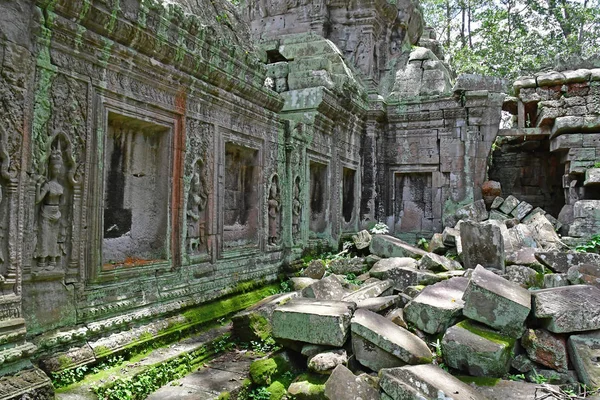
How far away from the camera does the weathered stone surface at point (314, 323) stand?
394 cm

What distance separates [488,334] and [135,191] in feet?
12.2

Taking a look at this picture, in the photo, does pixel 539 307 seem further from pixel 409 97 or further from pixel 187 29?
pixel 409 97

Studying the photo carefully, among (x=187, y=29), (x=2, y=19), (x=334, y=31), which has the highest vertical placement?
(x=334, y=31)

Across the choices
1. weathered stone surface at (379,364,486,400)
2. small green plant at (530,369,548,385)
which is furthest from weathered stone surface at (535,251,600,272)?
weathered stone surface at (379,364,486,400)

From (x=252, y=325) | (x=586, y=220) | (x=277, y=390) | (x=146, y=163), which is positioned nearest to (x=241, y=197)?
(x=146, y=163)

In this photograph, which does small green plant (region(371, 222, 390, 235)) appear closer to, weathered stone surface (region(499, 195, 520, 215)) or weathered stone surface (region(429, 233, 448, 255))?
weathered stone surface (region(429, 233, 448, 255))

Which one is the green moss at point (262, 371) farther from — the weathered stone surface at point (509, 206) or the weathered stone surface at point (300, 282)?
the weathered stone surface at point (509, 206)

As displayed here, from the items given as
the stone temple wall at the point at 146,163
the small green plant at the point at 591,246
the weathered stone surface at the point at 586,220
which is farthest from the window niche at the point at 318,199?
the weathered stone surface at the point at 586,220

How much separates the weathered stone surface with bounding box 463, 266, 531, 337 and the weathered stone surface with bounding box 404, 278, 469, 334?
22 cm

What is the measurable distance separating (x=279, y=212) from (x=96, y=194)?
3565 mm

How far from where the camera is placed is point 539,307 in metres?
4.12

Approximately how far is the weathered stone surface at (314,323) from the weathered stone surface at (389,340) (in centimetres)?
12

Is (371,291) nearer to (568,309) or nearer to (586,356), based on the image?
(568,309)

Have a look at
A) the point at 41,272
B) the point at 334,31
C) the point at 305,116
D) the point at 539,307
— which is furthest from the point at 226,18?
the point at 334,31
